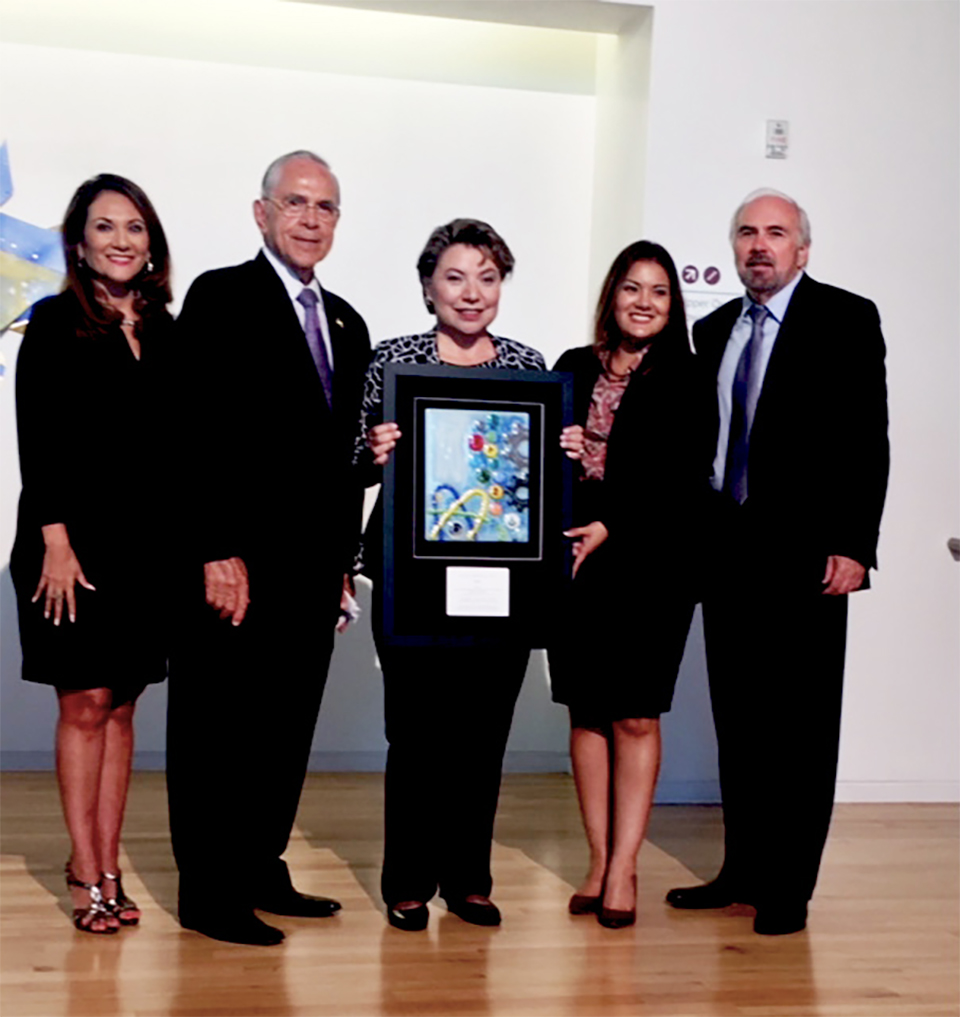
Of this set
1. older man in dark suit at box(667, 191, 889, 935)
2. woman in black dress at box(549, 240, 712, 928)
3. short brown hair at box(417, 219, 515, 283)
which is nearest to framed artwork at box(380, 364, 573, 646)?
woman in black dress at box(549, 240, 712, 928)

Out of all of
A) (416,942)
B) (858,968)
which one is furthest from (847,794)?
(416,942)

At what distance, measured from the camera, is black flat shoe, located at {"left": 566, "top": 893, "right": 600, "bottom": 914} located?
376cm

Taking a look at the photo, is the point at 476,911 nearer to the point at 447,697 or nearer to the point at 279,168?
the point at 447,697

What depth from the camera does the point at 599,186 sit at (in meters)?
5.64

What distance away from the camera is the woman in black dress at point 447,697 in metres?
3.46

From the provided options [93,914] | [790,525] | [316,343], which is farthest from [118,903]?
[790,525]

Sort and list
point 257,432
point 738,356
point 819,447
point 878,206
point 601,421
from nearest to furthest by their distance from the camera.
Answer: point 257,432, point 601,421, point 819,447, point 738,356, point 878,206

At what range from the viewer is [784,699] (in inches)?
148

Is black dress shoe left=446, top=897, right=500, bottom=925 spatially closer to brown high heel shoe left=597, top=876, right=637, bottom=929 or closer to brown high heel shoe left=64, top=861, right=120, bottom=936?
brown high heel shoe left=597, top=876, right=637, bottom=929

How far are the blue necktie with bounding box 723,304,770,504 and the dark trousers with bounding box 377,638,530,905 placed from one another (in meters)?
0.67

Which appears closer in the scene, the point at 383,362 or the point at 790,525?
the point at 383,362

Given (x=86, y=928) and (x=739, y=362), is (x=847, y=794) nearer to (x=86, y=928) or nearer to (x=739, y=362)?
(x=739, y=362)

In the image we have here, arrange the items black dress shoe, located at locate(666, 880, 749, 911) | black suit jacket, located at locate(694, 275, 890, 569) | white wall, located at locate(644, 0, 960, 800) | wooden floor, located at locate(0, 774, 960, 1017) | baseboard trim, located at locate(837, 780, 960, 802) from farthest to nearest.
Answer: baseboard trim, located at locate(837, 780, 960, 802), white wall, located at locate(644, 0, 960, 800), black dress shoe, located at locate(666, 880, 749, 911), black suit jacket, located at locate(694, 275, 890, 569), wooden floor, located at locate(0, 774, 960, 1017)

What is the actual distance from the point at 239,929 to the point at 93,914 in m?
0.32
